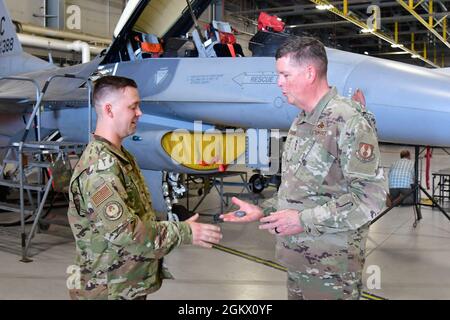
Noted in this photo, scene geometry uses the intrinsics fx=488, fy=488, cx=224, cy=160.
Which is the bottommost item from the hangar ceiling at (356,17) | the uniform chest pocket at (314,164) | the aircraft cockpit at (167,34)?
the uniform chest pocket at (314,164)

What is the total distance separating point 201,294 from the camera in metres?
3.97

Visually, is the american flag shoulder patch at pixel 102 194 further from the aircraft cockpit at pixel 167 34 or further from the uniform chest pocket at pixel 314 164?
the aircraft cockpit at pixel 167 34

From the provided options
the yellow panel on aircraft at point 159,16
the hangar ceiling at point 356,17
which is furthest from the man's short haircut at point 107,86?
the hangar ceiling at point 356,17

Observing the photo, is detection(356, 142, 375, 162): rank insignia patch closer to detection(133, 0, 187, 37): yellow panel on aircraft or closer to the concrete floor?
the concrete floor

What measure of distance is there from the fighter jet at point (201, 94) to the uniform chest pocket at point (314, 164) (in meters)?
2.10

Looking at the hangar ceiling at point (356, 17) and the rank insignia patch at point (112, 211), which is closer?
the rank insignia patch at point (112, 211)

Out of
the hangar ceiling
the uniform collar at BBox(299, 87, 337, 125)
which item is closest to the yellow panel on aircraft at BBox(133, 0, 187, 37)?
the uniform collar at BBox(299, 87, 337, 125)

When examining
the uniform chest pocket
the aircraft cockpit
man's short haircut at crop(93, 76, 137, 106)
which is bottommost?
the uniform chest pocket

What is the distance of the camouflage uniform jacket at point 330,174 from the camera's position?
1.83m

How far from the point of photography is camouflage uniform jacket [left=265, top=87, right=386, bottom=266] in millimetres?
1834

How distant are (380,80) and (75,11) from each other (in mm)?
11627

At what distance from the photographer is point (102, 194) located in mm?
1777

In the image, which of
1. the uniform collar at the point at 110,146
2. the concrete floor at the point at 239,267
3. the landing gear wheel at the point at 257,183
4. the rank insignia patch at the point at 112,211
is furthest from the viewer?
the landing gear wheel at the point at 257,183
